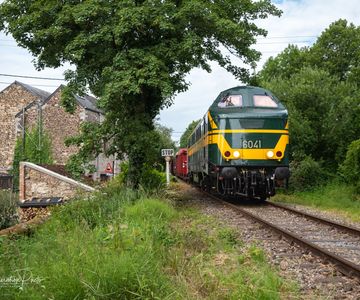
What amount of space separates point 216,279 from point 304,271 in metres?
1.71

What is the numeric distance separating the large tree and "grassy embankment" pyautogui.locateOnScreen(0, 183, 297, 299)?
25.8 ft

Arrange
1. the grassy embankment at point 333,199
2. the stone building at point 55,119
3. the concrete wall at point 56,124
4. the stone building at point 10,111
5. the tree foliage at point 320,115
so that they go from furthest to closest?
the stone building at point 10,111 → the concrete wall at point 56,124 → the stone building at point 55,119 → the tree foliage at point 320,115 → the grassy embankment at point 333,199

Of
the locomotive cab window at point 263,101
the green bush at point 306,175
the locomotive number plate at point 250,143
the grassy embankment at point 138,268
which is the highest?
the locomotive cab window at point 263,101

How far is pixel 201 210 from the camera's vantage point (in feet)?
46.8

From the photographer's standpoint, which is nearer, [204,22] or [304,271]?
[304,271]

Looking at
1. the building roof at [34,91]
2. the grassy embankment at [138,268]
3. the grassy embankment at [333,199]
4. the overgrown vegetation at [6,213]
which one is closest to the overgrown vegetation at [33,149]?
the building roof at [34,91]

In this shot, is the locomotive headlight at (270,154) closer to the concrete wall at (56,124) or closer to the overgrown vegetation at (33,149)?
the overgrown vegetation at (33,149)

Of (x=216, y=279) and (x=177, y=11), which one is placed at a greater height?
(x=177, y=11)

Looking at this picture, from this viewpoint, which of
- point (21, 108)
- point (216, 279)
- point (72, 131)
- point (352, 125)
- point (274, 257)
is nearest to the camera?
point (216, 279)

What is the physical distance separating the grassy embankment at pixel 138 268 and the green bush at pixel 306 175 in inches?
558

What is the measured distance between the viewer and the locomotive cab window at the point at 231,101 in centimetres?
1565

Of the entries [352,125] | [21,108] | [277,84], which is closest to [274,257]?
[352,125]

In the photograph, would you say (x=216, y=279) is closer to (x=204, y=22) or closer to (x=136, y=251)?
(x=136, y=251)

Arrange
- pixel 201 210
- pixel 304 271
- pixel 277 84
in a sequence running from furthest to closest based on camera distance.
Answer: pixel 277 84 → pixel 201 210 → pixel 304 271
